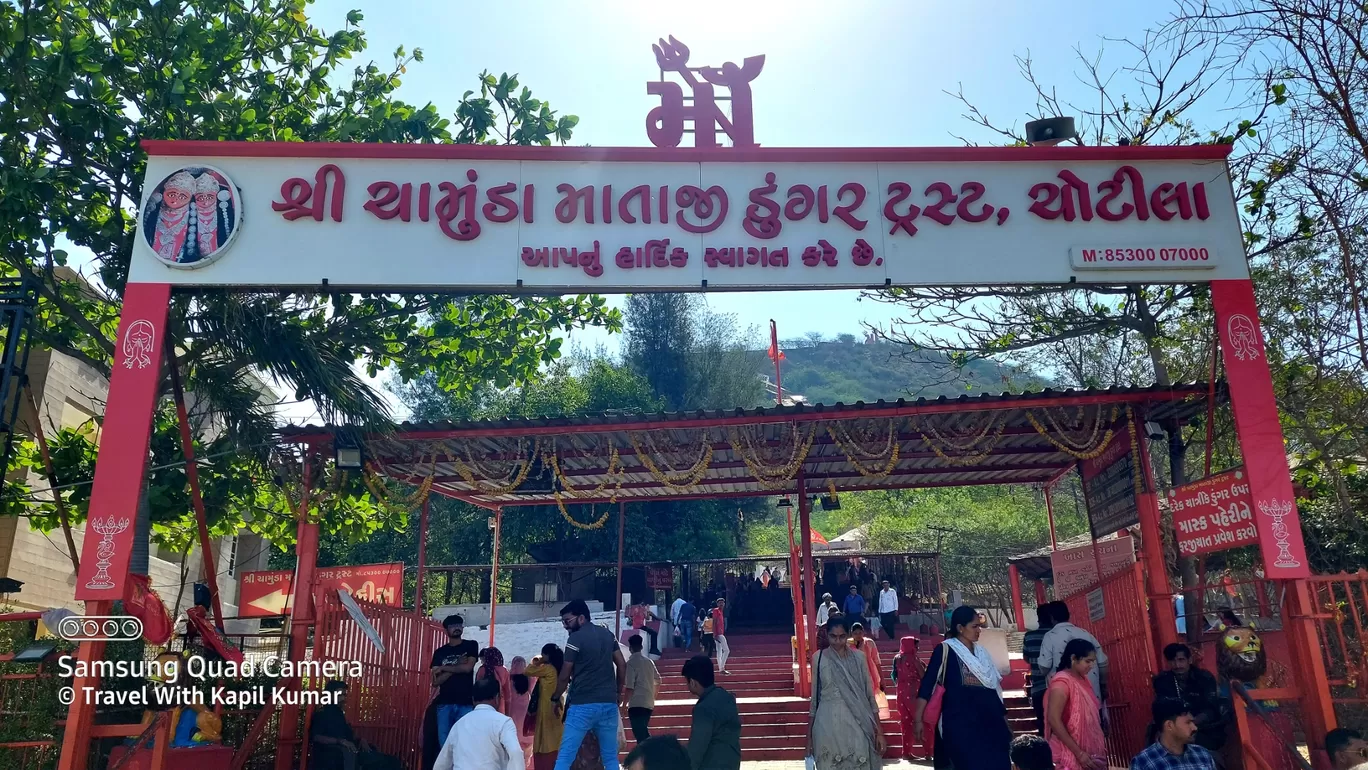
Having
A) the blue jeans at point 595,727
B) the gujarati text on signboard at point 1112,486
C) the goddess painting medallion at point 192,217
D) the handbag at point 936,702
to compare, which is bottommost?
the blue jeans at point 595,727

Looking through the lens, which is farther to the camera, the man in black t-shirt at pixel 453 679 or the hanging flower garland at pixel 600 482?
the hanging flower garland at pixel 600 482

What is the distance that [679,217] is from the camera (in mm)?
8586

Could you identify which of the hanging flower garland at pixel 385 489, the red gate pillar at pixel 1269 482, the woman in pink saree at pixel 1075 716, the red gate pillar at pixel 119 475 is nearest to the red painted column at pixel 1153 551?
the red gate pillar at pixel 1269 482

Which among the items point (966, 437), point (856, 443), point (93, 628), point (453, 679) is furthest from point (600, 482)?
point (93, 628)

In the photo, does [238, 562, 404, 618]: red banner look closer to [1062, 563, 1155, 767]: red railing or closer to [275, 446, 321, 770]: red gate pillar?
[275, 446, 321, 770]: red gate pillar

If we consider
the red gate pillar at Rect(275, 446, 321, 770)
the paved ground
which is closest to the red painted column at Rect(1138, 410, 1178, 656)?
the paved ground

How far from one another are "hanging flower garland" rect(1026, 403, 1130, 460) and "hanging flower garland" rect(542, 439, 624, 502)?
14.7 feet

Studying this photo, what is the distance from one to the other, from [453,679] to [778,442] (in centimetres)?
488

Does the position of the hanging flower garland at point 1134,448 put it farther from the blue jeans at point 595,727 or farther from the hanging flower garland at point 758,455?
the blue jeans at point 595,727

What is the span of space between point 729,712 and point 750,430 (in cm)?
528

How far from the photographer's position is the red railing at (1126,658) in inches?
327

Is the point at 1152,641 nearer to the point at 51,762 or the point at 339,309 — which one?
the point at 51,762

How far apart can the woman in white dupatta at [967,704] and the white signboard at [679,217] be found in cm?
353

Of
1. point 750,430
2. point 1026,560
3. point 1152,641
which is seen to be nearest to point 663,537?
point 1026,560
